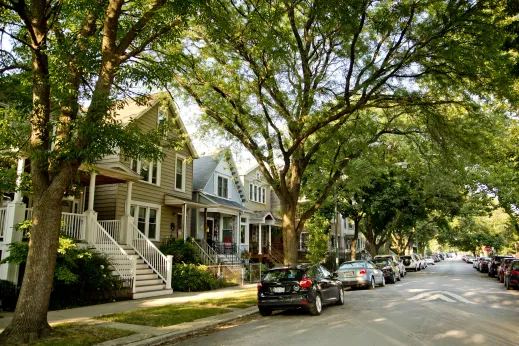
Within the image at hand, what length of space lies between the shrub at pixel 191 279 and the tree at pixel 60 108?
10270 mm

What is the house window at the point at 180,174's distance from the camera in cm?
2514

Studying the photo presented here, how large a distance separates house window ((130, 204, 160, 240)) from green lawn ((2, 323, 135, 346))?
11.9m

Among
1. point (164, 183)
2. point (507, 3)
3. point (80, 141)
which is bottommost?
point (80, 141)

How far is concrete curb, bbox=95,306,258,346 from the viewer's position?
841 cm

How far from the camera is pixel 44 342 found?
25.3 feet

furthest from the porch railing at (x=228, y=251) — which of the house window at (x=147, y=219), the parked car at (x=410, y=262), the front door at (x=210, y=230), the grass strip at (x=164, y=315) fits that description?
the parked car at (x=410, y=262)

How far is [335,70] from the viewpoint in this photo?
16.7m

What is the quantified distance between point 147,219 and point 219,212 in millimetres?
5826

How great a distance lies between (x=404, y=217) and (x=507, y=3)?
2725cm

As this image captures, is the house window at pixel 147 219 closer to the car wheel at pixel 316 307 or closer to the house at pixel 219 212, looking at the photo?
the house at pixel 219 212

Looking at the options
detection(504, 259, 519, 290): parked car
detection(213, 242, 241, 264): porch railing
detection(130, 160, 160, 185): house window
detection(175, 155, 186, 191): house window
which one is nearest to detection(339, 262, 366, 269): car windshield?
detection(504, 259, 519, 290): parked car

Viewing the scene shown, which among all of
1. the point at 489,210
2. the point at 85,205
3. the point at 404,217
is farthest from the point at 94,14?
the point at 489,210

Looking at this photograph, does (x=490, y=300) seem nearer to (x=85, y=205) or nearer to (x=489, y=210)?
(x=85, y=205)

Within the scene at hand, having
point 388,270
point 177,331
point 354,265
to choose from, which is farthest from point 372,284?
point 177,331
